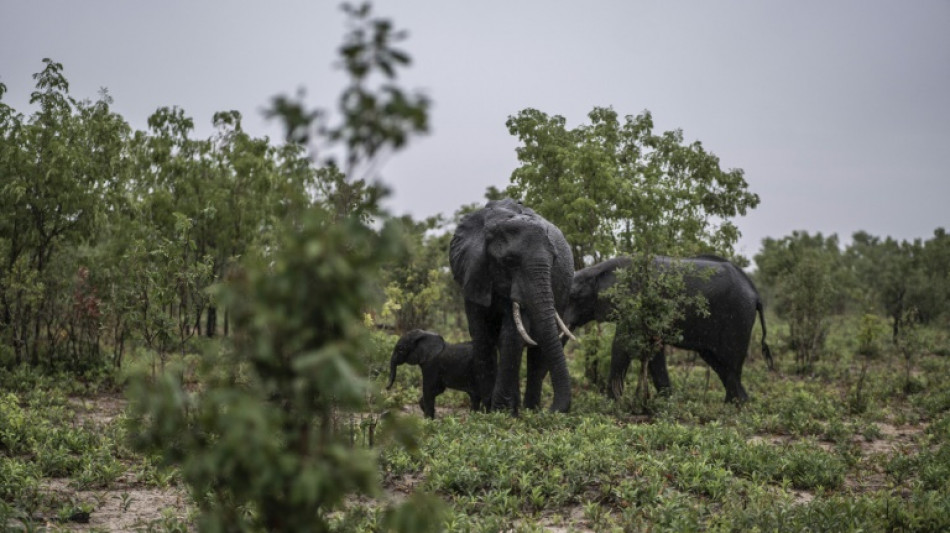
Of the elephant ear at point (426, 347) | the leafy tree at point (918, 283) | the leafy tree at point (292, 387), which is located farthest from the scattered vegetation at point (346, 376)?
the leafy tree at point (918, 283)

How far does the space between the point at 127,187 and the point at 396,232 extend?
1407 cm

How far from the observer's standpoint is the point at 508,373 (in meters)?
10.5

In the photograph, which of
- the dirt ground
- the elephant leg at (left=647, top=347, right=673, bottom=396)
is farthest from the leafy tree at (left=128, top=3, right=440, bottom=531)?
the elephant leg at (left=647, top=347, right=673, bottom=396)

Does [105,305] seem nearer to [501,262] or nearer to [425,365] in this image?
[425,365]

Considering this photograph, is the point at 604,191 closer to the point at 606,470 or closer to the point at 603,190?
the point at 603,190

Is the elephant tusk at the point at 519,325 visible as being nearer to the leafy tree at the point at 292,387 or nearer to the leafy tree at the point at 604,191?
the leafy tree at the point at 604,191

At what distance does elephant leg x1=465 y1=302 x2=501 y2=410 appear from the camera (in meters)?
11.1

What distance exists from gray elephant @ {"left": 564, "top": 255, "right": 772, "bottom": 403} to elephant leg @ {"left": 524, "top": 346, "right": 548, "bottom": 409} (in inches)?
62.1

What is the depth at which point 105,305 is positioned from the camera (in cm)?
1328

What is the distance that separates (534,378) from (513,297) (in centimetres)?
136

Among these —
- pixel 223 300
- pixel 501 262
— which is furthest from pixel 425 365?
pixel 223 300

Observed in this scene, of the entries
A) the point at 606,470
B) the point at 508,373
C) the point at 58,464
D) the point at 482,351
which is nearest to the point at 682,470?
the point at 606,470

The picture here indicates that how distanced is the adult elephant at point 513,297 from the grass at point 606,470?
0.70m

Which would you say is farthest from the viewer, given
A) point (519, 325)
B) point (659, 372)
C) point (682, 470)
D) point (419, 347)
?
point (659, 372)
